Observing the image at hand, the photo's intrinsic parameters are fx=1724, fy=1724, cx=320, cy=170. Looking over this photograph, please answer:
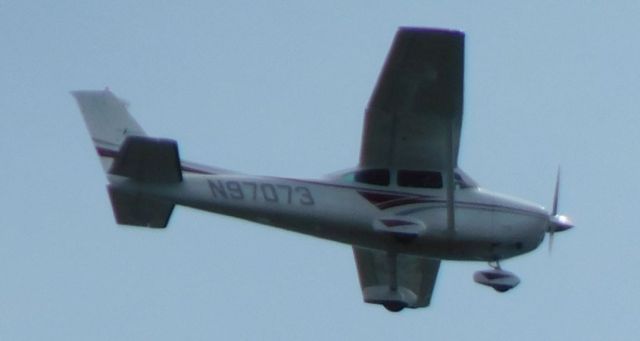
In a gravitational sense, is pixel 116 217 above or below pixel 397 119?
below

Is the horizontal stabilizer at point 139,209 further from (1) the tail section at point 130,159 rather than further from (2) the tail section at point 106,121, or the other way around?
(2) the tail section at point 106,121

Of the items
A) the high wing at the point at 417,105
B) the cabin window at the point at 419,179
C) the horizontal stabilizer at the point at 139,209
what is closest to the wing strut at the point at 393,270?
the cabin window at the point at 419,179

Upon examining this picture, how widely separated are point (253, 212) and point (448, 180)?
9.00 ft

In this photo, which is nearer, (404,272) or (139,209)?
(139,209)

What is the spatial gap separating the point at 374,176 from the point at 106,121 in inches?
161

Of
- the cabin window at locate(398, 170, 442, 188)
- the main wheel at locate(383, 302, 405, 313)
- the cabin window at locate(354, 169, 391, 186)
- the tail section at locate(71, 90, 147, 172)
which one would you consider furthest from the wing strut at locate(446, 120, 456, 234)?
the tail section at locate(71, 90, 147, 172)

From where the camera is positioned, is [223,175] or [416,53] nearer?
[416,53]

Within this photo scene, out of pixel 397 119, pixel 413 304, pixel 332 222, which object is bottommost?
pixel 413 304

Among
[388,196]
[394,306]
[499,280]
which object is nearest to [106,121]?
[388,196]

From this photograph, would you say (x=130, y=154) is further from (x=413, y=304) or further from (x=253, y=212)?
(x=413, y=304)

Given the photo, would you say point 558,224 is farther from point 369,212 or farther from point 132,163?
point 132,163

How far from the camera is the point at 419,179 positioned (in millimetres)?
24266

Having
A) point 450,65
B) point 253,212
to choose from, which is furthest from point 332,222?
point 450,65

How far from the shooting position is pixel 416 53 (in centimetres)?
2228
